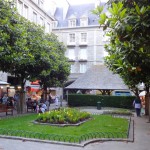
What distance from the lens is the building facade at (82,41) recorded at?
52.9 m

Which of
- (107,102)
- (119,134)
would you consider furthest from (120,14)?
(107,102)

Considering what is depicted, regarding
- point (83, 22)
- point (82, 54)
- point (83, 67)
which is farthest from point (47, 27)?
point (83, 67)

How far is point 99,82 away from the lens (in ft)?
118

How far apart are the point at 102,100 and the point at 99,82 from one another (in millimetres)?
2891

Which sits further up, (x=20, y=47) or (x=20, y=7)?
(x=20, y=7)

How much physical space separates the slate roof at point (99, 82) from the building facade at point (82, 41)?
1351cm

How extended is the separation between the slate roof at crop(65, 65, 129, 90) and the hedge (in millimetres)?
1203

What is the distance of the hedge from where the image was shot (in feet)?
109

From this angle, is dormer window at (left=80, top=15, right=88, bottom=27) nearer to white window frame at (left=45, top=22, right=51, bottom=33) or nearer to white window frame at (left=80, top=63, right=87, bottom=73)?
white window frame at (left=80, top=63, right=87, bottom=73)

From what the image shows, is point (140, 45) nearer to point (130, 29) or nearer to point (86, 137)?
point (130, 29)

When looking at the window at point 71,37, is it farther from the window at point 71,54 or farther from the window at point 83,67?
the window at point 83,67

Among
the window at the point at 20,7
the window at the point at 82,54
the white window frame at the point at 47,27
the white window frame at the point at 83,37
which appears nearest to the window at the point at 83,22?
the white window frame at the point at 83,37

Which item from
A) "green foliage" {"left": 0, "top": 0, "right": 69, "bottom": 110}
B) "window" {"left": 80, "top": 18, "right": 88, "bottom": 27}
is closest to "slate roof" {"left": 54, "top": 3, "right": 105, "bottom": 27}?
"window" {"left": 80, "top": 18, "right": 88, "bottom": 27}

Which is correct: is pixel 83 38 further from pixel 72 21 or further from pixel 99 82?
pixel 99 82
